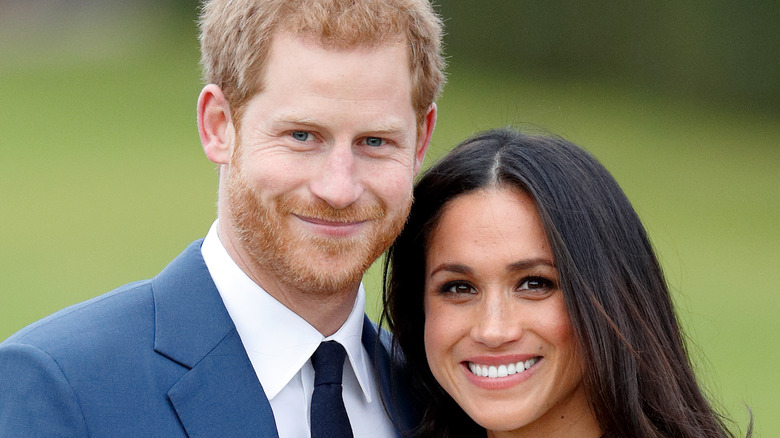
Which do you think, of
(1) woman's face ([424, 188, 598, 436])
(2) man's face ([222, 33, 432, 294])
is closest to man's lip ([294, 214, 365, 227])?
(2) man's face ([222, 33, 432, 294])

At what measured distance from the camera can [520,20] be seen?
25297 mm

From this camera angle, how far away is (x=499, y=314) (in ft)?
11.5

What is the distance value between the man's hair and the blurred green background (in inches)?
629

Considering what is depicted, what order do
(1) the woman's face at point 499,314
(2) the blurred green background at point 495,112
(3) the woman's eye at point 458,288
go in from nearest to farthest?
(1) the woman's face at point 499,314 → (3) the woman's eye at point 458,288 → (2) the blurred green background at point 495,112

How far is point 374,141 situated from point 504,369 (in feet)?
2.73

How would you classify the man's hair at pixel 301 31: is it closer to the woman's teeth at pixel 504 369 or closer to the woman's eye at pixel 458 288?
the woman's eye at pixel 458 288

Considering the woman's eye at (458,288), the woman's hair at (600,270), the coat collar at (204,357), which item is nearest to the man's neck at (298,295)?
the coat collar at (204,357)

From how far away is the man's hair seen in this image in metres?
3.26

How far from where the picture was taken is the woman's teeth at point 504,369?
356 centimetres

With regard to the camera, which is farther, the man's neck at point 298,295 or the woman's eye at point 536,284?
the woman's eye at point 536,284

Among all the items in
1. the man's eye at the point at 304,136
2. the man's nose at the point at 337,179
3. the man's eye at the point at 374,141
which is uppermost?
the man's eye at the point at 304,136

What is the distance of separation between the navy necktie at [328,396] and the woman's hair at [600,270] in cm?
58

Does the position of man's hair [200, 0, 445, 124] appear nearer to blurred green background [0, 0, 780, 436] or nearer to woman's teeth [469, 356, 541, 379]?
Result: woman's teeth [469, 356, 541, 379]

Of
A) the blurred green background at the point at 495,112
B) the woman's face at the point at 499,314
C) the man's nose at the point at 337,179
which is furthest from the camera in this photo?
the blurred green background at the point at 495,112
